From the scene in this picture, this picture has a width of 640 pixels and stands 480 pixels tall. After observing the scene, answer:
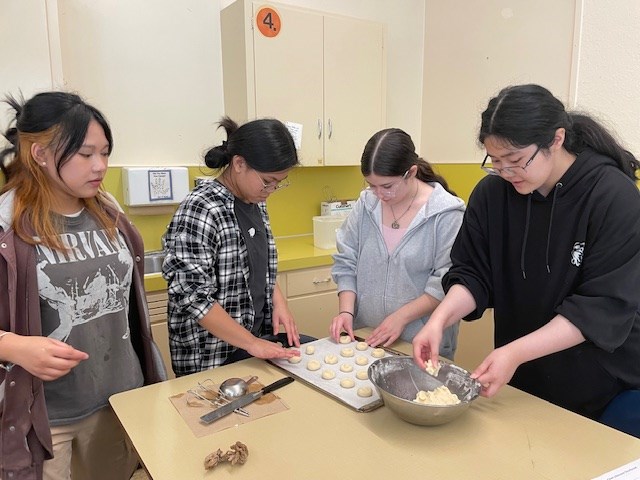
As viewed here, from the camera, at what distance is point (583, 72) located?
2.42m

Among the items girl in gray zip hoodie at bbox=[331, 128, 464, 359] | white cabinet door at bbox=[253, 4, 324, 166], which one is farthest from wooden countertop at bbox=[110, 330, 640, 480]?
white cabinet door at bbox=[253, 4, 324, 166]

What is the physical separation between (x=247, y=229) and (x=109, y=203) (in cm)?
41

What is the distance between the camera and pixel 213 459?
34.4 inches

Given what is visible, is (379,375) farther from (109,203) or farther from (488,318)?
(488,318)

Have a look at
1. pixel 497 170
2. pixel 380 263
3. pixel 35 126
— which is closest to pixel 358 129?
pixel 380 263

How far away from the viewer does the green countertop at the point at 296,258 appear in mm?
2188

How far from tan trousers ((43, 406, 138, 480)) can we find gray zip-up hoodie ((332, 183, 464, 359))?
840 millimetres

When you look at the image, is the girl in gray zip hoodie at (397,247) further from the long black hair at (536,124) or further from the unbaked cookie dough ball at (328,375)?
the long black hair at (536,124)

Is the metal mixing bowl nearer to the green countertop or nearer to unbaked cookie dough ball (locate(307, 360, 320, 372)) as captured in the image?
unbaked cookie dough ball (locate(307, 360, 320, 372))

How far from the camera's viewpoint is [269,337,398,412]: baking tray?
111 cm

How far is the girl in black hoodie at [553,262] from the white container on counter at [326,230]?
1.43 m

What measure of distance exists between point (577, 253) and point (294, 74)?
1.88 metres

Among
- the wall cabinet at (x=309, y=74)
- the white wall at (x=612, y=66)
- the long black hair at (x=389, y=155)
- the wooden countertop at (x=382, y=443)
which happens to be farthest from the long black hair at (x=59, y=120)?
A: the white wall at (x=612, y=66)

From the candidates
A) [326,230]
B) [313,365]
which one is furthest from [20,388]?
[326,230]
